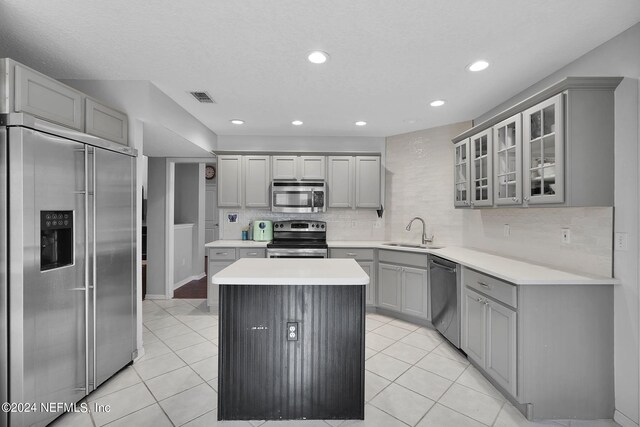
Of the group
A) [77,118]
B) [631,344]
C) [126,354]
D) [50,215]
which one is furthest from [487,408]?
[77,118]

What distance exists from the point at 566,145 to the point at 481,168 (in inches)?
38.2

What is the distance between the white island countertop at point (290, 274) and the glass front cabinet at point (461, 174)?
1777 millimetres

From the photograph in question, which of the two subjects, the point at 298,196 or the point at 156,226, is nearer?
the point at 298,196

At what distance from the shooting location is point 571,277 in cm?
198

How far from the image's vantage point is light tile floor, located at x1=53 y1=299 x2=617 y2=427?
1.93 metres

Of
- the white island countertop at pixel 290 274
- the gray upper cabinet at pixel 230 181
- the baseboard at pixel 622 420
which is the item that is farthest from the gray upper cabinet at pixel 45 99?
the baseboard at pixel 622 420

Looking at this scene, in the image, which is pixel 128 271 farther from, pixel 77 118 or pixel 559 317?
pixel 559 317

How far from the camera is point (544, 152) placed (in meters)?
2.09

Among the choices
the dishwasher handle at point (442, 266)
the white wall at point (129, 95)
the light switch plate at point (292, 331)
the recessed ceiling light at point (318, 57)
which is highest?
the recessed ceiling light at point (318, 57)

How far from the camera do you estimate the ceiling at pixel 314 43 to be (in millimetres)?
1708

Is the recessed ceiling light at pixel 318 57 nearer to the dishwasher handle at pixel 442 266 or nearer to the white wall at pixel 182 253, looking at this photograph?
the dishwasher handle at pixel 442 266

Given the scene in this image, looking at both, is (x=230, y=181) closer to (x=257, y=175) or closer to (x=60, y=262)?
(x=257, y=175)

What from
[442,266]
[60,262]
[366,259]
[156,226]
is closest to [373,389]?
[442,266]

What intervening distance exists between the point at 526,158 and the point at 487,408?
1.83 metres
